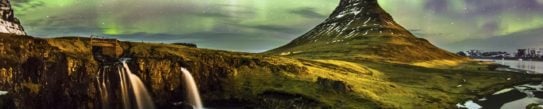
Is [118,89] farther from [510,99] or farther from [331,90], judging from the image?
[510,99]

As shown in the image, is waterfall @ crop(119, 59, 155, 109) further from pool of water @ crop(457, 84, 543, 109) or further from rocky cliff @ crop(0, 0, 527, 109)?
pool of water @ crop(457, 84, 543, 109)

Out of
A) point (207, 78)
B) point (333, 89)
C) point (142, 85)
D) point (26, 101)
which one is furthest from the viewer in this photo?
point (333, 89)

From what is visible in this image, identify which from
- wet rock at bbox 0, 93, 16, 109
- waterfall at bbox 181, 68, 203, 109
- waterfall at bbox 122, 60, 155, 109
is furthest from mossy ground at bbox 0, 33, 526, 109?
wet rock at bbox 0, 93, 16, 109

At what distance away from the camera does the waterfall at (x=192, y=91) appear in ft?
294

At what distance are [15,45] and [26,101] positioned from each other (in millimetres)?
7724

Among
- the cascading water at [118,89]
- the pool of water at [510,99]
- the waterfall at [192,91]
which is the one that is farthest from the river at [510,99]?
the cascading water at [118,89]

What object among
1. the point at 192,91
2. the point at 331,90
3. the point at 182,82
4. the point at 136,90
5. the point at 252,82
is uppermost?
the point at 182,82

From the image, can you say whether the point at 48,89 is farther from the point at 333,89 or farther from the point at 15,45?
the point at 333,89

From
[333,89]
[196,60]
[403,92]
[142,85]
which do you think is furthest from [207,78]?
[403,92]

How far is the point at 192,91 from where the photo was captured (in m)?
91.9

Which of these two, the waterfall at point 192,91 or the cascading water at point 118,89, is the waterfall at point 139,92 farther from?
the waterfall at point 192,91

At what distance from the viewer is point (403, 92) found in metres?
123

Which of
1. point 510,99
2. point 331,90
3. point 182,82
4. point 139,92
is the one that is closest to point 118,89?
point 139,92

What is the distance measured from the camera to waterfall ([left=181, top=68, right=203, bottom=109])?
89625 mm
